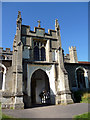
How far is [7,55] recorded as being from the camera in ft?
95.7

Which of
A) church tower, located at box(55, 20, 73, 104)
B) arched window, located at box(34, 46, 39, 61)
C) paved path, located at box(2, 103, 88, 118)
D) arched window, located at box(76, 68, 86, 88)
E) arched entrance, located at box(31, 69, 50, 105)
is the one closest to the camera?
paved path, located at box(2, 103, 88, 118)

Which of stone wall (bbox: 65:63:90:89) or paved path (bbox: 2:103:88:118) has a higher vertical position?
stone wall (bbox: 65:63:90:89)

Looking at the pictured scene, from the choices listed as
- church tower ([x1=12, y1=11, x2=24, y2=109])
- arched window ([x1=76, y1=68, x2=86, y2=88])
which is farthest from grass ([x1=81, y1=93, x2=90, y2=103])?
church tower ([x1=12, y1=11, x2=24, y2=109])

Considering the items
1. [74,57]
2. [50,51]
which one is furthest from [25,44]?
[74,57]

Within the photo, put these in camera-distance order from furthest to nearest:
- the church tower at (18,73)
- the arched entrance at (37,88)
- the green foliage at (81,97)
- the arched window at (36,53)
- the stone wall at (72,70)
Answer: the arched entrance at (37,88) → the stone wall at (72,70) → the arched window at (36,53) → the green foliage at (81,97) → the church tower at (18,73)

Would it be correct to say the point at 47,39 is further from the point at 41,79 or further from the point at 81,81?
the point at 81,81

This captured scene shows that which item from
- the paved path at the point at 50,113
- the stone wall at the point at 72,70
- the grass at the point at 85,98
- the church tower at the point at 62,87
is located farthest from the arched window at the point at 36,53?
the paved path at the point at 50,113

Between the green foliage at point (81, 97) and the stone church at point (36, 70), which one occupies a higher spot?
the stone church at point (36, 70)

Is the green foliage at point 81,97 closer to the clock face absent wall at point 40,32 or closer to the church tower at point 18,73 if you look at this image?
the church tower at point 18,73

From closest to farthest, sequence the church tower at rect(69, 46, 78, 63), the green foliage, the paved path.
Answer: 1. the paved path
2. the green foliage
3. the church tower at rect(69, 46, 78, 63)

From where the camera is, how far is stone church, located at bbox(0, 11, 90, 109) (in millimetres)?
12469

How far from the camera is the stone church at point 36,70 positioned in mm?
12469

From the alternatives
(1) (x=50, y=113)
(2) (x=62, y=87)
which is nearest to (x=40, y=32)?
(2) (x=62, y=87)

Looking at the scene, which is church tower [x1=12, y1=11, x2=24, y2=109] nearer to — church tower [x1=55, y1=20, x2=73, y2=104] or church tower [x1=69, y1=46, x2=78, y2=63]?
church tower [x1=55, y1=20, x2=73, y2=104]
